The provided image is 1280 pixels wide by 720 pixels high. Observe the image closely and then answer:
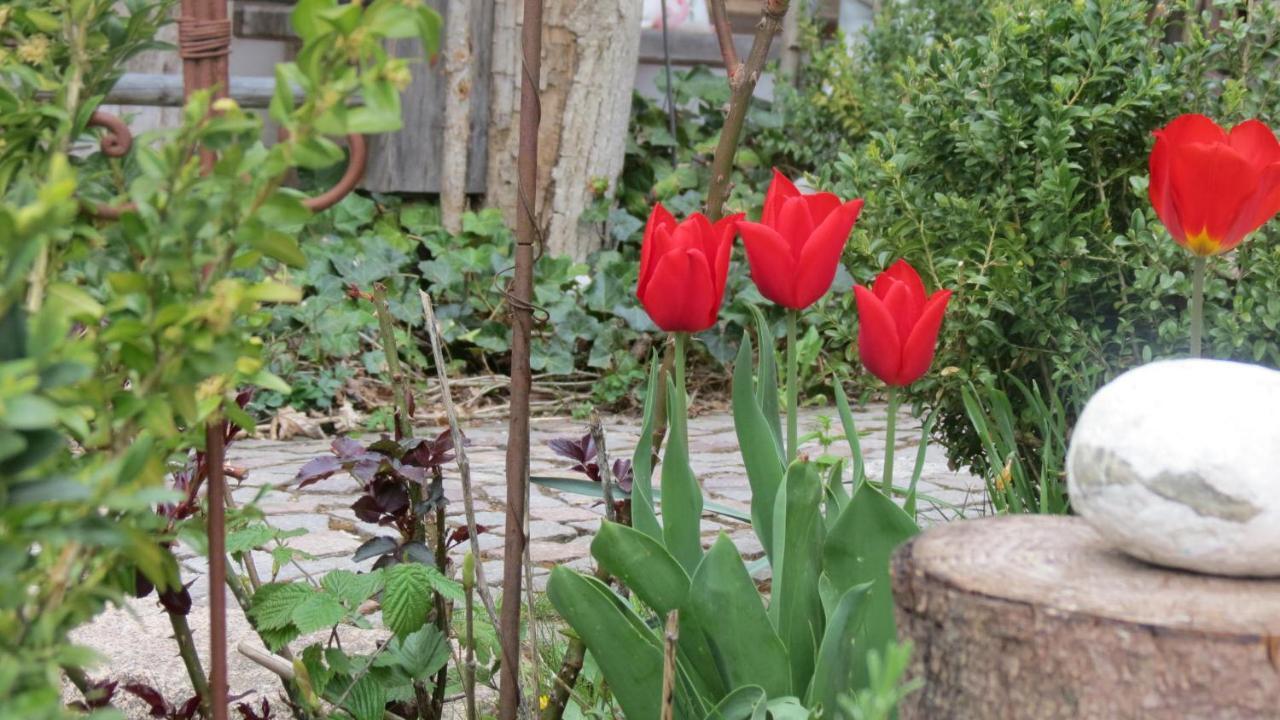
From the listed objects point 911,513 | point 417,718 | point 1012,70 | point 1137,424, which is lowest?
point 417,718

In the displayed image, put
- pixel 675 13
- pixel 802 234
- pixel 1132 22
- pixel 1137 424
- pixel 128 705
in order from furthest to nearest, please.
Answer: pixel 675 13 < pixel 1132 22 < pixel 128 705 < pixel 802 234 < pixel 1137 424

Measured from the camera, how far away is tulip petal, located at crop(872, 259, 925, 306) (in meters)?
1.83

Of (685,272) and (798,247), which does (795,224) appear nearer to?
(798,247)

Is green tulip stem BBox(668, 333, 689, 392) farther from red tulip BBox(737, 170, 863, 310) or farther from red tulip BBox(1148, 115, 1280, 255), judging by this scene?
red tulip BBox(1148, 115, 1280, 255)

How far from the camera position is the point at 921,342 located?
1.82 m

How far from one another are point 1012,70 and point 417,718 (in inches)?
71.4

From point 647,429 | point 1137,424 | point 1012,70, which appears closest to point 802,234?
point 647,429

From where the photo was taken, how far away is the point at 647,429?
1883 millimetres

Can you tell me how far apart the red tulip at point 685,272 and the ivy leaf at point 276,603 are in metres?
0.59

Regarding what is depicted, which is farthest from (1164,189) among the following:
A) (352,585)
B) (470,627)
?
(352,585)

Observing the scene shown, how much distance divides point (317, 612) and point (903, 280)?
0.84 meters

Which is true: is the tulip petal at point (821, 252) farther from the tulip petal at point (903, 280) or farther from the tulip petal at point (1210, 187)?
the tulip petal at point (1210, 187)

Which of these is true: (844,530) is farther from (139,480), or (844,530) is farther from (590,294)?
(590,294)

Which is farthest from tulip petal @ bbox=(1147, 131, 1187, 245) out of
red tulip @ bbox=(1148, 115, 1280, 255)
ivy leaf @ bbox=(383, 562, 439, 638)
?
ivy leaf @ bbox=(383, 562, 439, 638)
